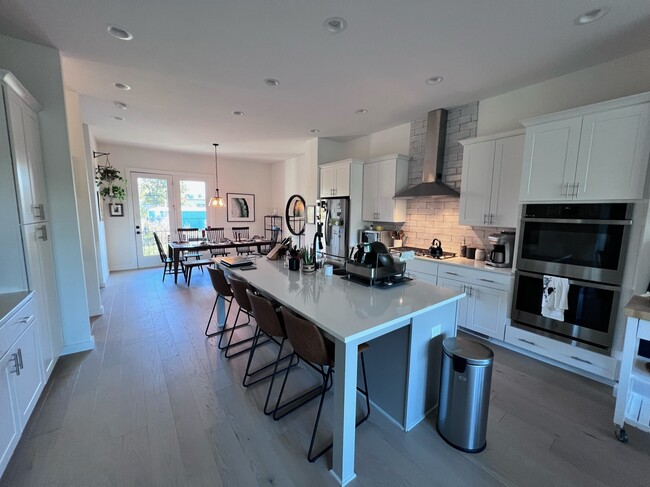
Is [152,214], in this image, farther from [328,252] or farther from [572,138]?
[572,138]

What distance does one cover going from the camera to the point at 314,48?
2205 mm

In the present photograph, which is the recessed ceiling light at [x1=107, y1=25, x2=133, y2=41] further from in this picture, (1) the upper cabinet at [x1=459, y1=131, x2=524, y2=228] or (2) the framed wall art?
(2) the framed wall art

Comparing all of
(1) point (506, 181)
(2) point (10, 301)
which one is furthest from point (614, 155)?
(2) point (10, 301)

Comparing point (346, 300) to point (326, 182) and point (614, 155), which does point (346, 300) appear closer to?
point (614, 155)

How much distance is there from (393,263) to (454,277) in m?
1.37

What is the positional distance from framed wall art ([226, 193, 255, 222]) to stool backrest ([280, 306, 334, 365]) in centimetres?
628

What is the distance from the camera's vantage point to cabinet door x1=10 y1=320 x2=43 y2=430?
1.63 meters

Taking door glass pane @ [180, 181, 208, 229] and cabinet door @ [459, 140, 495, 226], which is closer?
cabinet door @ [459, 140, 495, 226]

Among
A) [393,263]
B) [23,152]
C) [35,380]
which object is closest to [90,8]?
[23,152]

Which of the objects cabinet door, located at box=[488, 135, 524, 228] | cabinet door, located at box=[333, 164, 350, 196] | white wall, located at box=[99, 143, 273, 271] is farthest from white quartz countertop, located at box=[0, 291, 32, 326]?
white wall, located at box=[99, 143, 273, 271]

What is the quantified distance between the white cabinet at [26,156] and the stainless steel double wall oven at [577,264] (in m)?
4.16

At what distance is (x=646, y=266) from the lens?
1982mm

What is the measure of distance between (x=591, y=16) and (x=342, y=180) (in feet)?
10.2

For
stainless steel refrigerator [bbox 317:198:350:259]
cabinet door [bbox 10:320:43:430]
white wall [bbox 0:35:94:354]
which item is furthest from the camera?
stainless steel refrigerator [bbox 317:198:350:259]
